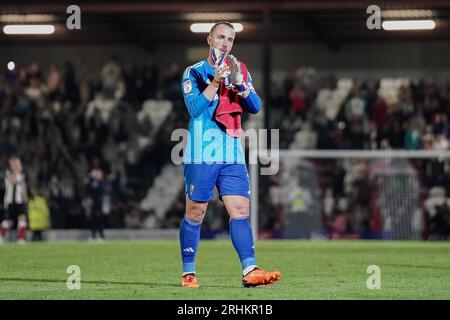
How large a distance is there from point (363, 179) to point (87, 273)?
11799 millimetres

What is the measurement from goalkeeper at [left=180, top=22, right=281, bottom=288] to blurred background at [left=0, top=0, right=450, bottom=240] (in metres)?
12.7

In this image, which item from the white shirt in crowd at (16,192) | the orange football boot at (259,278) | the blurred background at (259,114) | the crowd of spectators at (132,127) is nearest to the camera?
the orange football boot at (259,278)

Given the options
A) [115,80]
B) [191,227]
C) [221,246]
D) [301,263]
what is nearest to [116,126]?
[115,80]

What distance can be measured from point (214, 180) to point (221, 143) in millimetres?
335

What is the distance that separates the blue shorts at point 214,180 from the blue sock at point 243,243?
272mm

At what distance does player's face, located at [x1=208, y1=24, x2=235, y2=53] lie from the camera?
395 inches

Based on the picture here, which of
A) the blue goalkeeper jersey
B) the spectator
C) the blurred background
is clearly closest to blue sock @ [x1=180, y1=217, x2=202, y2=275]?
the blue goalkeeper jersey

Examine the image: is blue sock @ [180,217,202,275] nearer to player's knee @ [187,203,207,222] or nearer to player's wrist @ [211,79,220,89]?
player's knee @ [187,203,207,222]

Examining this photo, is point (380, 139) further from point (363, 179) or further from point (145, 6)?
point (145, 6)

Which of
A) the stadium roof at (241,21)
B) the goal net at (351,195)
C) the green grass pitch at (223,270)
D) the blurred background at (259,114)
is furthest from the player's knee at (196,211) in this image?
the stadium roof at (241,21)

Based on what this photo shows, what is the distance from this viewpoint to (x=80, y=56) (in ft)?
112

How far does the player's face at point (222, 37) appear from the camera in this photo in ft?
32.9

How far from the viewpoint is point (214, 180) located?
10242 mm

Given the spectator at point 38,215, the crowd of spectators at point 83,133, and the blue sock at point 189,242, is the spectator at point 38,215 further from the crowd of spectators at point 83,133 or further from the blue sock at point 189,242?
the blue sock at point 189,242
